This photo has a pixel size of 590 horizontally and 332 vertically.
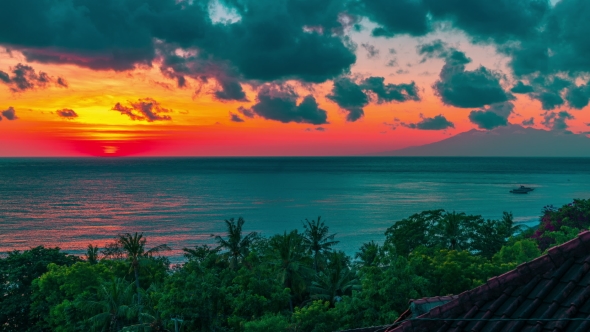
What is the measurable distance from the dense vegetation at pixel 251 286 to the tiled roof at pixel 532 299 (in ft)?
58.2

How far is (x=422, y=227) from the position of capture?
5103cm

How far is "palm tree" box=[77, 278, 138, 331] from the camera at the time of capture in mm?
29594

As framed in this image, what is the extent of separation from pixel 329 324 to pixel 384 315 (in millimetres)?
2761

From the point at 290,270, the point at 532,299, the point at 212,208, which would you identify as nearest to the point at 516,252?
the point at 290,270

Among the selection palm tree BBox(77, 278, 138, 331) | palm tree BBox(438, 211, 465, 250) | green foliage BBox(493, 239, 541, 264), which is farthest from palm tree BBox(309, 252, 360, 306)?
palm tree BBox(438, 211, 465, 250)

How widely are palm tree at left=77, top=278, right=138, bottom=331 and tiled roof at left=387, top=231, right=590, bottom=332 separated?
1070 inches

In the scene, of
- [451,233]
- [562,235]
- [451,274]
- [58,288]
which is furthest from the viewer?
[451,233]

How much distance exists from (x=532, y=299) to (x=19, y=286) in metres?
43.3

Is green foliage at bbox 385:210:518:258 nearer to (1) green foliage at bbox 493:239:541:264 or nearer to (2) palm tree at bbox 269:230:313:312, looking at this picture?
(1) green foliage at bbox 493:239:541:264

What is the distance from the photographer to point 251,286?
94.3 feet

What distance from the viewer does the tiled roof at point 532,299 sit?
16.4 feet

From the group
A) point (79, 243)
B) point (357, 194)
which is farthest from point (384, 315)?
point (357, 194)

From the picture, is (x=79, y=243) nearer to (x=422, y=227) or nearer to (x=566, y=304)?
(x=422, y=227)

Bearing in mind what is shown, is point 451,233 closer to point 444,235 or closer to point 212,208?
point 444,235
